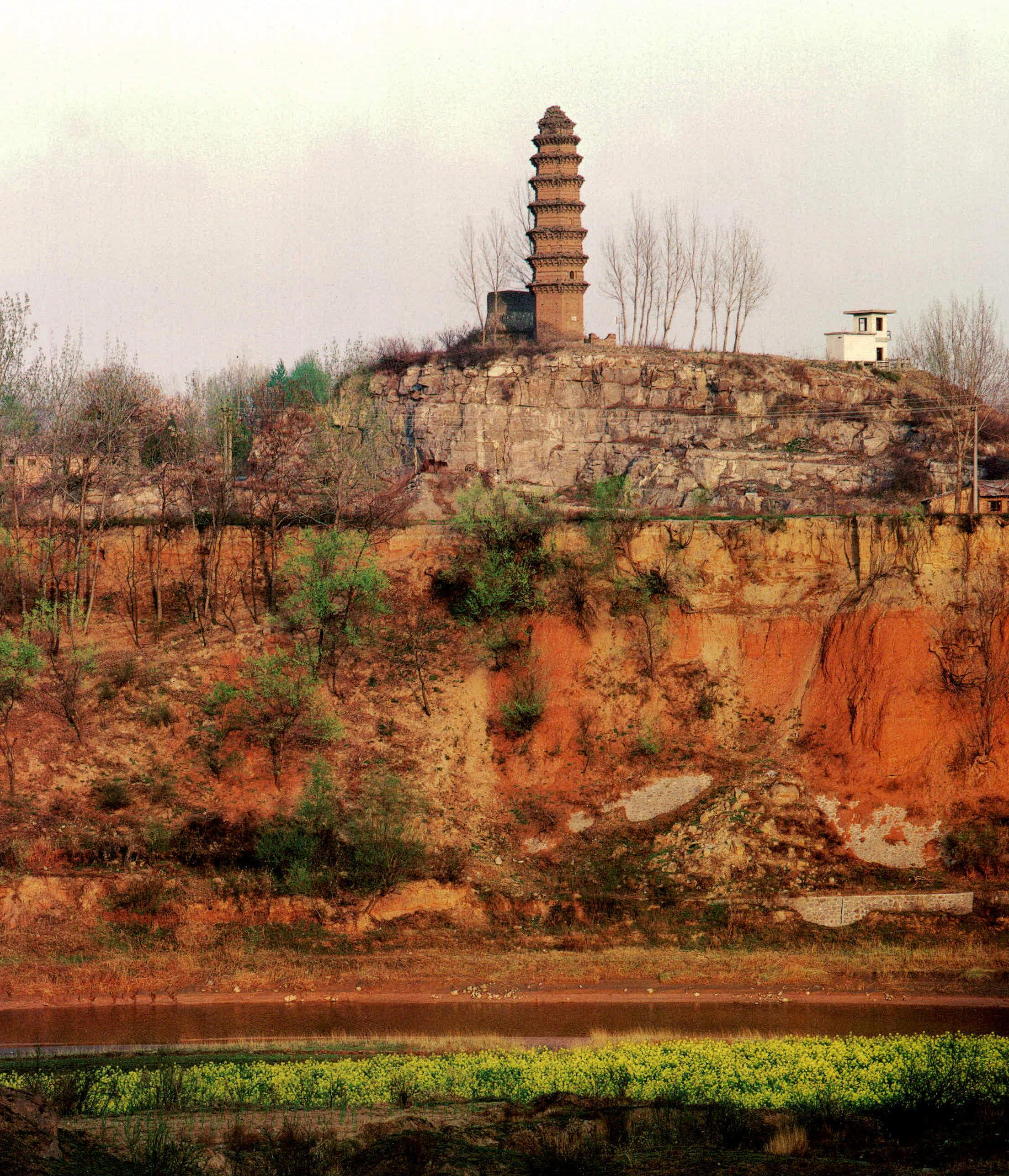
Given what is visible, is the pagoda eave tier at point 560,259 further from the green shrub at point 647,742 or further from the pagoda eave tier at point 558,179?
the green shrub at point 647,742

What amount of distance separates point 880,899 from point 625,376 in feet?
128

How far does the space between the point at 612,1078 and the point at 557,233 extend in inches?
2227

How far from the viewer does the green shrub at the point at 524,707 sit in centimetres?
4231

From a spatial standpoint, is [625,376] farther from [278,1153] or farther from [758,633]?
[278,1153]

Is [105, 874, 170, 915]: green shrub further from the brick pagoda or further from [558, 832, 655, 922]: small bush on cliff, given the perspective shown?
the brick pagoda

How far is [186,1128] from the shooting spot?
18.3 m

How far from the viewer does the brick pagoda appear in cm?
7356

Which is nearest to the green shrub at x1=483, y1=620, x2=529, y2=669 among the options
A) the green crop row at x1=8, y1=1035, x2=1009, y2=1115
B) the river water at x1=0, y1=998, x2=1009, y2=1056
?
the river water at x1=0, y1=998, x2=1009, y2=1056

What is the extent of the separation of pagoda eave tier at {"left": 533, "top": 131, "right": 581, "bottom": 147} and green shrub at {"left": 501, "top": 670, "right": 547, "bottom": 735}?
40186 millimetres

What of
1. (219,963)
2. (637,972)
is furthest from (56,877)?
(637,972)

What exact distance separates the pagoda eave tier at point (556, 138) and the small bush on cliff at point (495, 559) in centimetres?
3232

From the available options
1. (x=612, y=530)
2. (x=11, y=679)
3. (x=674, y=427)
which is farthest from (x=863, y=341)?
(x=11, y=679)

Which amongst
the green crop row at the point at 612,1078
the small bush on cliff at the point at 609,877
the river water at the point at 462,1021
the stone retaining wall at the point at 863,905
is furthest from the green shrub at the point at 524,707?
the green crop row at the point at 612,1078

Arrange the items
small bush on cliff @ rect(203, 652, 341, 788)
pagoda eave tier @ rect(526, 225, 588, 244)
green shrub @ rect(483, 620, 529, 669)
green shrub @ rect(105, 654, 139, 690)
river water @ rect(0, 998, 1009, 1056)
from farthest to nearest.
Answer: pagoda eave tier @ rect(526, 225, 588, 244)
green shrub @ rect(483, 620, 529, 669)
green shrub @ rect(105, 654, 139, 690)
small bush on cliff @ rect(203, 652, 341, 788)
river water @ rect(0, 998, 1009, 1056)
